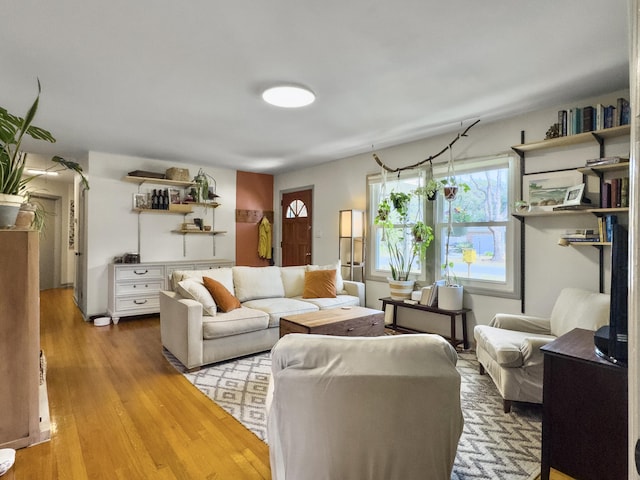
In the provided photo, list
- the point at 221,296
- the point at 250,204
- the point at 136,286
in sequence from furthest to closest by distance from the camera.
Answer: the point at 250,204, the point at 136,286, the point at 221,296

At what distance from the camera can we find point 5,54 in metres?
2.40

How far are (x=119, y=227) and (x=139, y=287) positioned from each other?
1.00 meters

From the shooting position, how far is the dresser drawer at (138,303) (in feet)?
16.1

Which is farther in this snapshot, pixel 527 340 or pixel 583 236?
pixel 583 236

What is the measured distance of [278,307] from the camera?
3770 mm

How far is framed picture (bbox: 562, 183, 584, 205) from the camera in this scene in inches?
115

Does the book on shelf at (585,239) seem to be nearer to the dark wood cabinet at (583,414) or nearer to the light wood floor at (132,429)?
the dark wood cabinet at (583,414)

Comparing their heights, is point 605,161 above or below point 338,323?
above

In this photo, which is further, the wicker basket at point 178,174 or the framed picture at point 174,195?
the framed picture at point 174,195

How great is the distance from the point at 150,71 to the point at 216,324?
2.14 meters

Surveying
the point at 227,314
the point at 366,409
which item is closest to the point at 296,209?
the point at 227,314

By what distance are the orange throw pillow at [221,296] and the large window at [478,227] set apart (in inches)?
91.5

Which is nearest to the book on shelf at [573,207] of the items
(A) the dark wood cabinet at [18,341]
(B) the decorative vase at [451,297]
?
(B) the decorative vase at [451,297]

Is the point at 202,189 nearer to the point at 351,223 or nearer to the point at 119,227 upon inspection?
the point at 119,227
